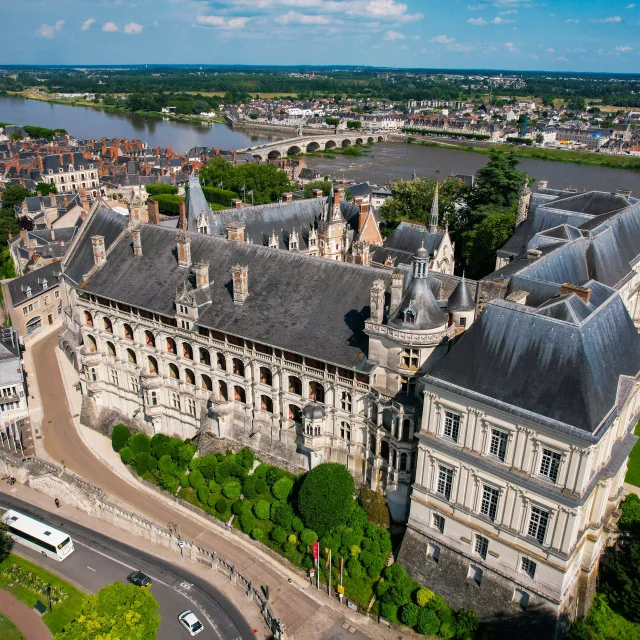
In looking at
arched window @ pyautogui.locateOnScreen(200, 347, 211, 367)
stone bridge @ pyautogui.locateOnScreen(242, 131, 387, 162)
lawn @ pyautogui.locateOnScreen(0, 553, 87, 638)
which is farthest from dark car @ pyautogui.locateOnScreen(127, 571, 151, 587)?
stone bridge @ pyautogui.locateOnScreen(242, 131, 387, 162)

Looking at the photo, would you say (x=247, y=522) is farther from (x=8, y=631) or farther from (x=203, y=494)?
(x=8, y=631)

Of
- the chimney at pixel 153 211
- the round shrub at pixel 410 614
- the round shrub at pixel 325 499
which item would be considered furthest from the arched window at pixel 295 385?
the chimney at pixel 153 211

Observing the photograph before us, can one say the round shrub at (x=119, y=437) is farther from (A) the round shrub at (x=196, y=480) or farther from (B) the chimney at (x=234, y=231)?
(B) the chimney at (x=234, y=231)

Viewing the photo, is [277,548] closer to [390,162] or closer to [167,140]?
[390,162]

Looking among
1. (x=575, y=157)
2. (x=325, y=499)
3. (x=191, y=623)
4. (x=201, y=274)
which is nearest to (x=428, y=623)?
(x=325, y=499)

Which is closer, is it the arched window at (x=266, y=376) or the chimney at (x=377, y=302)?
the chimney at (x=377, y=302)

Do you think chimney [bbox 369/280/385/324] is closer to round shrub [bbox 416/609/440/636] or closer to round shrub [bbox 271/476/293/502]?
round shrub [bbox 271/476/293/502]
